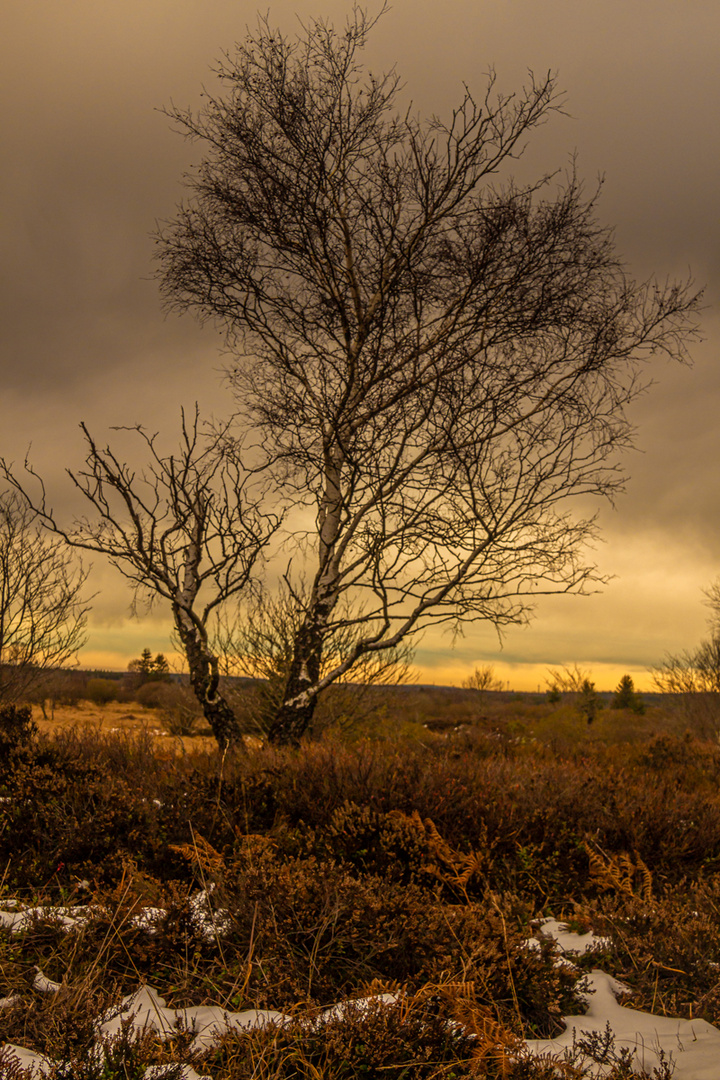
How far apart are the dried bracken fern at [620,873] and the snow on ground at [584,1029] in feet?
3.91

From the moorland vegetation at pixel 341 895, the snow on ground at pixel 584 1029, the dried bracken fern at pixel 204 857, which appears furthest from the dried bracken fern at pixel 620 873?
the dried bracken fern at pixel 204 857

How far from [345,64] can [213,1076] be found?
8523mm

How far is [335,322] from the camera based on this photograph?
7.92 metres

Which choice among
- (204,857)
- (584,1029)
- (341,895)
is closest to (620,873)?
(584,1029)

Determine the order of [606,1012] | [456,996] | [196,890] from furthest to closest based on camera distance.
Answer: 1. [196,890]
2. [606,1012]
3. [456,996]

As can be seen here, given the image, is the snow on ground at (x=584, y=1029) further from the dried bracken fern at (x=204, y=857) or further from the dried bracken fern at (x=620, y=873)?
the dried bracken fern at (x=620, y=873)

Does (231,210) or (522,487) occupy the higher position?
(231,210)

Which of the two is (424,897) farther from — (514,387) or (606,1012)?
(514,387)

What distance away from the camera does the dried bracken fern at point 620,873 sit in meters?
4.82

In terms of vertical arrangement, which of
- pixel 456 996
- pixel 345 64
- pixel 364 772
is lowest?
pixel 456 996

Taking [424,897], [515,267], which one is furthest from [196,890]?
[515,267]

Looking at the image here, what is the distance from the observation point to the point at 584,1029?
128 inches

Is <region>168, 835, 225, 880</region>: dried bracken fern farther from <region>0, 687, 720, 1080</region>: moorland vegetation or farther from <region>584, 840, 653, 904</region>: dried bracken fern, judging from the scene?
<region>584, 840, 653, 904</region>: dried bracken fern

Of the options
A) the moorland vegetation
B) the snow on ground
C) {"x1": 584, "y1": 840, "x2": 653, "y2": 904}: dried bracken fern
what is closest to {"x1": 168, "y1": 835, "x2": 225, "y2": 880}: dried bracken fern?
the moorland vegetation
